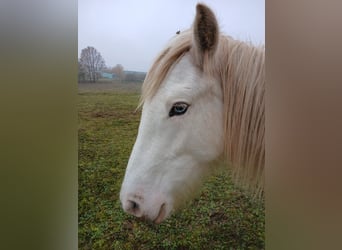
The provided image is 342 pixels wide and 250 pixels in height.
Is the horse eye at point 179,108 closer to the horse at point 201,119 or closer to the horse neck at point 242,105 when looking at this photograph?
the horse at point 201,119

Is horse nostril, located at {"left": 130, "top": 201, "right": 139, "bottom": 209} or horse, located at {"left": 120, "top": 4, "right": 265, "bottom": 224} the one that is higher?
horse, located at {"left": 120, "top": 4, "right": 265, "bottom": 224}

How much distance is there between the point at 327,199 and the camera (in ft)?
3.43

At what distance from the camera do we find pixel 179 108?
3.87ft

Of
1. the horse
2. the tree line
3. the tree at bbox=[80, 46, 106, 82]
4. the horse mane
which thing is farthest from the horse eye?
the tree at bbox=[80, 46, 106, 82]

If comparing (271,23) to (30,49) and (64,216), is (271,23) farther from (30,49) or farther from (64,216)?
(64,216)

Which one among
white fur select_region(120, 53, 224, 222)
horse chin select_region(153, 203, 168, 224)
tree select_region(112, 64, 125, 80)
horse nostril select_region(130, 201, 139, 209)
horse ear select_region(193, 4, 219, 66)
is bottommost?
horse chin select_region(153, 203, 168, 224)

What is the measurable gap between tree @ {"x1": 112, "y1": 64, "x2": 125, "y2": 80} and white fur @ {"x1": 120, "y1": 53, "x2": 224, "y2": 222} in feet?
0.67

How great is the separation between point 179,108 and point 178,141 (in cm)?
13

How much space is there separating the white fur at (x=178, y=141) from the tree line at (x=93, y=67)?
0.23m

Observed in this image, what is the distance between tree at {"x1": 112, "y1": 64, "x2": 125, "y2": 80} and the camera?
1297 mm

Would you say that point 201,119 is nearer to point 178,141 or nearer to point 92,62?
point 178,141

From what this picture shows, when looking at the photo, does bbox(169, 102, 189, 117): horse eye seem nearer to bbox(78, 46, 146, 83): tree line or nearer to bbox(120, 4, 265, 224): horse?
bbox(120, 4, 265, 224): horse

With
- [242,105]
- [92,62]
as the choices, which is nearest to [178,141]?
[242,105]

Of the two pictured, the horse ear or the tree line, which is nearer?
the horse ear
